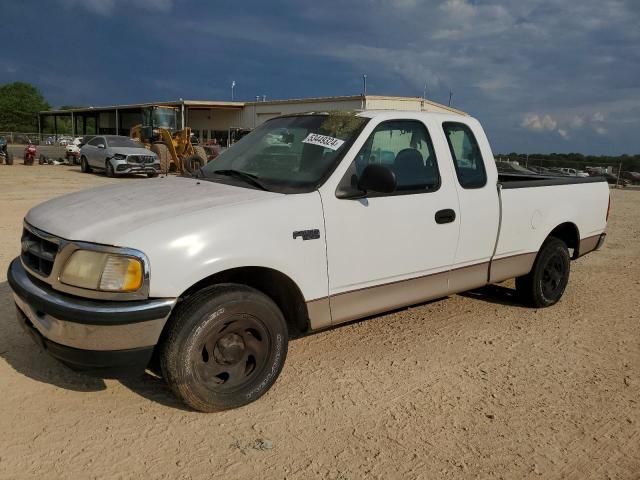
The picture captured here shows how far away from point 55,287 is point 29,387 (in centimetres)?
95

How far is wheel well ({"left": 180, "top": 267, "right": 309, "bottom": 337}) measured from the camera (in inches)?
128

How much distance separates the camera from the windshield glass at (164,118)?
90.7 feet

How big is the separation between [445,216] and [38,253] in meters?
2.83

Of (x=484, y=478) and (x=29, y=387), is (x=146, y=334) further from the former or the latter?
(x=484, y=478)

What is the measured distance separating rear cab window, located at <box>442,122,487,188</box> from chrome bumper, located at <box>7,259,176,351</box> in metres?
2.61

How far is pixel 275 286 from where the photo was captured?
355 centimetres

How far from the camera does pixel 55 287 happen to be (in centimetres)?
289

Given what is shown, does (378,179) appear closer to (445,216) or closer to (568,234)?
(445,216)

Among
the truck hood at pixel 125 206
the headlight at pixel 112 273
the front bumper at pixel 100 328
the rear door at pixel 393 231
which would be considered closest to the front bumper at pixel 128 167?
the truck hood at pixel 125 206

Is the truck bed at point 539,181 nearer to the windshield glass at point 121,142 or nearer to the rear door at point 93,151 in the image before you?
the windshield glass at point 121,142

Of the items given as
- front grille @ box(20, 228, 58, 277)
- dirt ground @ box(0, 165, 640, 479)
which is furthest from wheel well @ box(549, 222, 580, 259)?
front grille @ box(20, 228, 58, 277)

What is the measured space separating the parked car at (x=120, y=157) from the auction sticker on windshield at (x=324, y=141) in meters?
17.8

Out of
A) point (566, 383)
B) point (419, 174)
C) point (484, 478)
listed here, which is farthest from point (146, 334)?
point (566, 383)

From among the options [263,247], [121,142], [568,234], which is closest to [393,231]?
[263,247]
